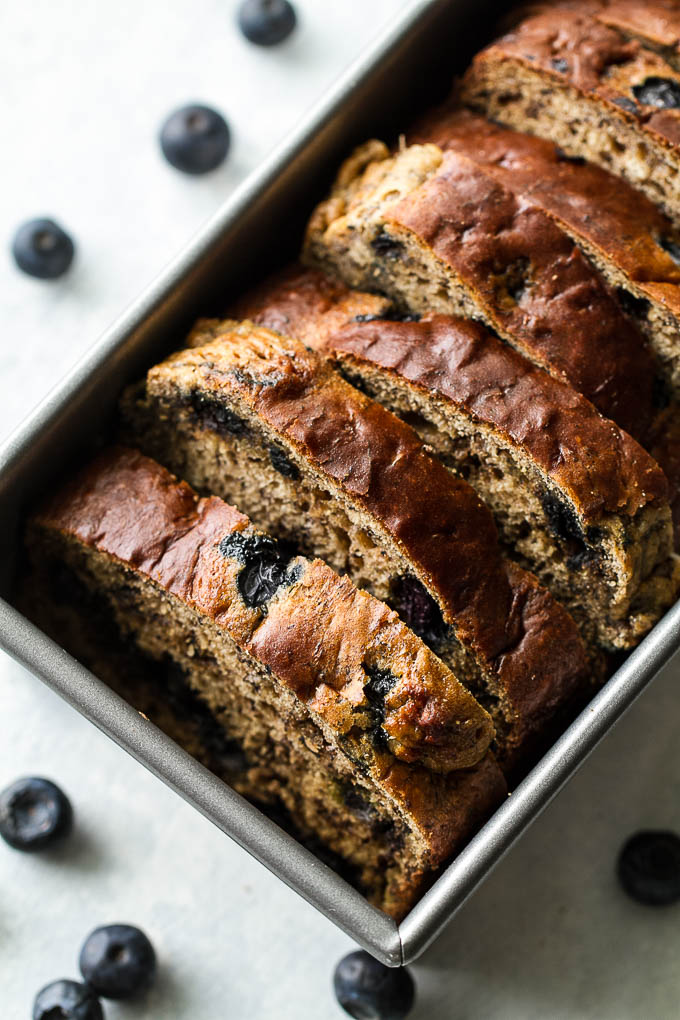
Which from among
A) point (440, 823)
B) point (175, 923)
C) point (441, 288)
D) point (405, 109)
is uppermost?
point (405, 109)

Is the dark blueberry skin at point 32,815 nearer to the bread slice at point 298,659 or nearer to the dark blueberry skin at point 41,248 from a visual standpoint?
the bread slice at point 298,659

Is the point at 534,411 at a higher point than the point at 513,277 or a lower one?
lower

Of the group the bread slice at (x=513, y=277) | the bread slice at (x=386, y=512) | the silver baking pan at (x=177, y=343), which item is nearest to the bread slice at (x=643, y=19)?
the silver baking pan at (x=177, y=343)

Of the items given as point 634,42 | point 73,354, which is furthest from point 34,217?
point 634,42

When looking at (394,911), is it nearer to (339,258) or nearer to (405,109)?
(339,258)

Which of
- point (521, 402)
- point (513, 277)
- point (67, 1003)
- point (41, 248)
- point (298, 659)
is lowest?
point (67, 1003)

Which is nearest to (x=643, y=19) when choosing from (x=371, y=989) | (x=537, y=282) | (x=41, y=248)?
(x=537, y=282)

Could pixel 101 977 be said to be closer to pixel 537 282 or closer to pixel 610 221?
pixel 537 282

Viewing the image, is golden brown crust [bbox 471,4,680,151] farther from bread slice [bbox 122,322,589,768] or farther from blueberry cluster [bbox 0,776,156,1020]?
blueberry cluster [bbox 0,776,156,1020]
